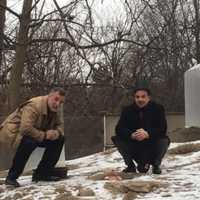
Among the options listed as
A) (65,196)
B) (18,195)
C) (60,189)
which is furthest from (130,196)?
(18,195)

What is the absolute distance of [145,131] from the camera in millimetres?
6934

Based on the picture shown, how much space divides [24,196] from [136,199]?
4.24 feet

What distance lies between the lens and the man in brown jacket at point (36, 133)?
6738 millimetres

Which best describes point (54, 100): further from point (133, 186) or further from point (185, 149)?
point (185, 149)

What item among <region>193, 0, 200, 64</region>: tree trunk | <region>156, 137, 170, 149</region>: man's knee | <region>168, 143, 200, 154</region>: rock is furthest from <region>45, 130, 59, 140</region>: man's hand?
<region>193, 0, 200, 64</region>: tree trunk

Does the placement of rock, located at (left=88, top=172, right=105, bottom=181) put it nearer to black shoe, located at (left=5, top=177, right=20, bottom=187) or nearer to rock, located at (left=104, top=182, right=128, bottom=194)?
rock, located at (left=104, top=182, right=128, bottom=194)

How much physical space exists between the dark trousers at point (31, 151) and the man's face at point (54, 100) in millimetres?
380

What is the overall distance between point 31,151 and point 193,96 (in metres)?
6.31

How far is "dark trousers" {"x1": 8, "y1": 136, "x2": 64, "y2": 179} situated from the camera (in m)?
6.75

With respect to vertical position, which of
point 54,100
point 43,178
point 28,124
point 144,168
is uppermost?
point 54,100

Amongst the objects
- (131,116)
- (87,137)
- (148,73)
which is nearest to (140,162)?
(131,116)

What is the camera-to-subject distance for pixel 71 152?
14305 mm

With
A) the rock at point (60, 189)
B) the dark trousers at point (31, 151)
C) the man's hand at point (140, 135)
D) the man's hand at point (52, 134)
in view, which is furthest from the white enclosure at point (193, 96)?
the rock at point (60, 189)

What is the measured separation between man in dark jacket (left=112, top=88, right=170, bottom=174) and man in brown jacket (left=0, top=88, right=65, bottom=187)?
0.80 meters
